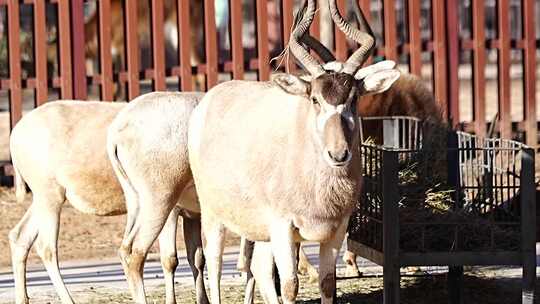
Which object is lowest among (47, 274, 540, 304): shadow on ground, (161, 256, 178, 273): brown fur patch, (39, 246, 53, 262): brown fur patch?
(47, 274, 540, 304): shadow on ground

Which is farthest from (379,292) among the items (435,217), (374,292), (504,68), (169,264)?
(504,68)

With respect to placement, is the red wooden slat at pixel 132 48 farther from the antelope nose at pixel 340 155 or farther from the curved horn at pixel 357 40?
the antelope nose at pixel 340 155

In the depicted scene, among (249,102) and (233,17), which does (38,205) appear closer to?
(249,102)

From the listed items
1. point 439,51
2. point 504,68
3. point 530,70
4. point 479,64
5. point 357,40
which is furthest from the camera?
point 530,70

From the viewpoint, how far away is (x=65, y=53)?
1439cm

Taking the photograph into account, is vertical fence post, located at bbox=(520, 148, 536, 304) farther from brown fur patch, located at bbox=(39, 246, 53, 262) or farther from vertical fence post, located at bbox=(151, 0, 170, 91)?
vertical fence post, located at bbox=(151, 0, 170, 91)

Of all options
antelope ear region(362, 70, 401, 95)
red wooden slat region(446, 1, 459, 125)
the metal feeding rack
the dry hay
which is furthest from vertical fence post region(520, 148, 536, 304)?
red wooden slat region(446, 1, 459, 125)

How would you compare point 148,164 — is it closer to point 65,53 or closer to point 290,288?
point 290,288

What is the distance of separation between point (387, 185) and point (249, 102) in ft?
3.60

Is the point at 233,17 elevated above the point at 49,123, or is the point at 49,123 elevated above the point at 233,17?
the point at 233,17

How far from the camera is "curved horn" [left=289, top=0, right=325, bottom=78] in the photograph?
26.5 feet

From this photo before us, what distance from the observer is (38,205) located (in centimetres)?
1021

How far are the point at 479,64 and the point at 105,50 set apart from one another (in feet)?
14.0

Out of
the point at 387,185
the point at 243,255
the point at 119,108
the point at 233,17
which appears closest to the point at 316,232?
the point at 387,185
